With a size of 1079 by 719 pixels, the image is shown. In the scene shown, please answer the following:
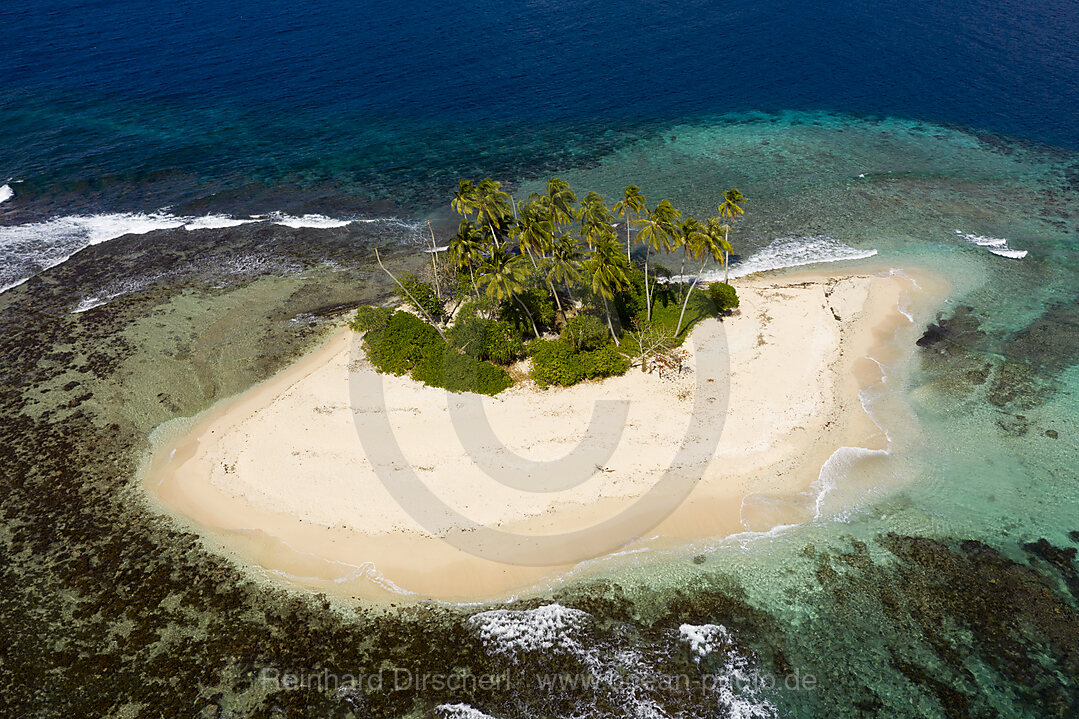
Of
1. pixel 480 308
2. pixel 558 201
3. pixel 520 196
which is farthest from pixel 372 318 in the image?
pixel 520 196

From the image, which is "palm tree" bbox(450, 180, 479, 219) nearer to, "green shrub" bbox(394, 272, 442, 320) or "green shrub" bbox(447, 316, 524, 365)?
"green shrub" bbox(447, 316, 524, 365)

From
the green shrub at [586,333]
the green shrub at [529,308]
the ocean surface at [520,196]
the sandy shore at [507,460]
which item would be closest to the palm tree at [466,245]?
the green shrub at [529,308]

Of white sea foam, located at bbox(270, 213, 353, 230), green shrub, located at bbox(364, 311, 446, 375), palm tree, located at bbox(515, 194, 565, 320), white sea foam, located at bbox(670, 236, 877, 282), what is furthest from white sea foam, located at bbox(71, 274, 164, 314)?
white sea foam, located at bbox(670, 236, 877, 282)

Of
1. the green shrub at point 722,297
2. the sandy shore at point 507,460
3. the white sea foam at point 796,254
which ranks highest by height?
the green shrub at point 722,297

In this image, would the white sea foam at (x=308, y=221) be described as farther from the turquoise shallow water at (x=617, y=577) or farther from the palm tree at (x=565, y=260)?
the palm tree at (x=565, y=260)

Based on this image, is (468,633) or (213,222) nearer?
(468,633)

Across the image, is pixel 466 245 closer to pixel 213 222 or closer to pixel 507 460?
pixel 507 460
